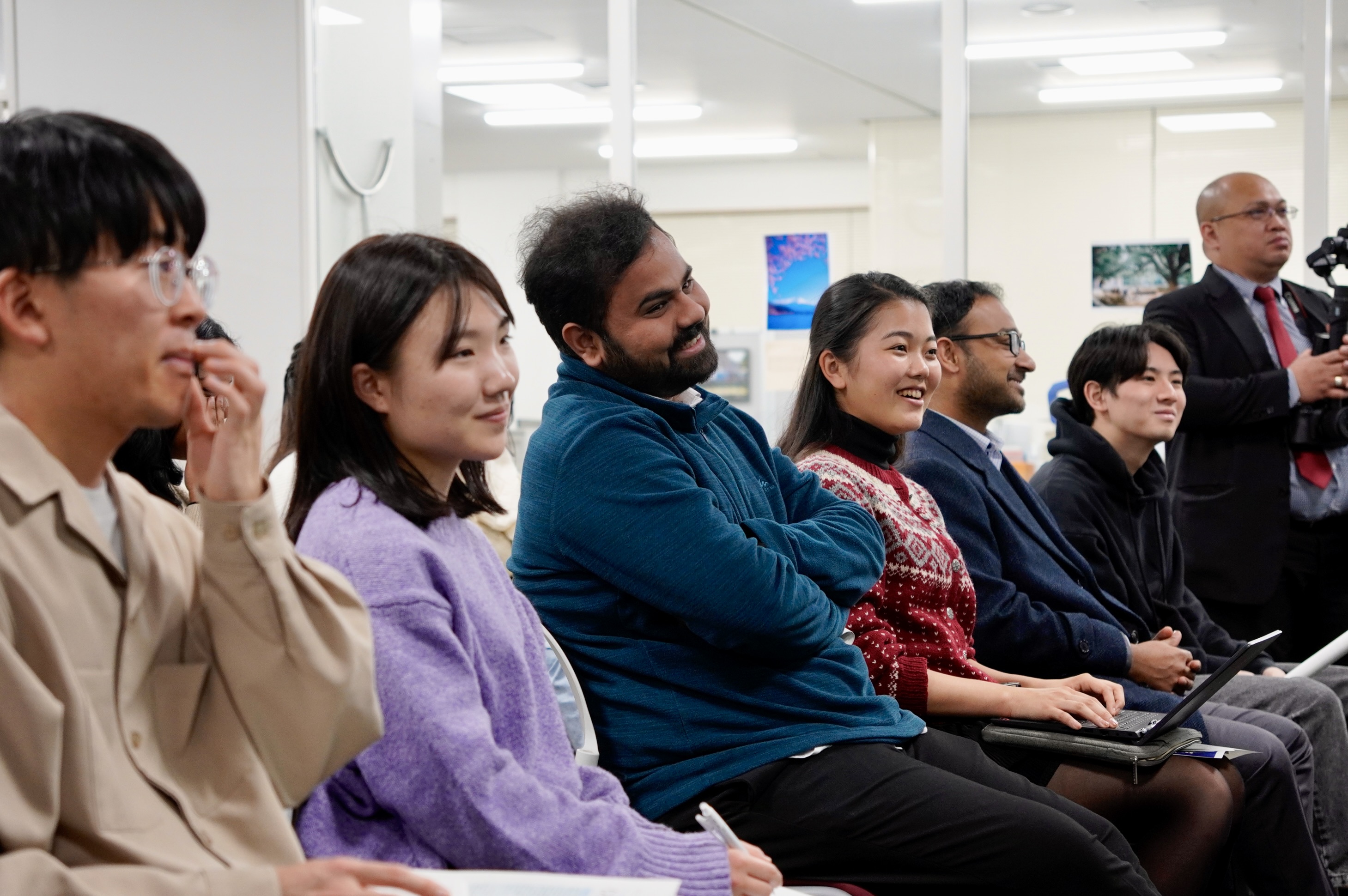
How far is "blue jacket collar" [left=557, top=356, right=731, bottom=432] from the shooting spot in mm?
1917

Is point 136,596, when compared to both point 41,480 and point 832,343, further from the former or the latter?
point 832,343

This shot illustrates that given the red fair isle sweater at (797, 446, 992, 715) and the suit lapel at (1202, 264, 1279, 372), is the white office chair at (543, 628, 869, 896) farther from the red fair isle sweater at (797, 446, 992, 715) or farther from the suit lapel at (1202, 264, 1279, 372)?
the suit lapel at (1202, 264, 1279, 372)

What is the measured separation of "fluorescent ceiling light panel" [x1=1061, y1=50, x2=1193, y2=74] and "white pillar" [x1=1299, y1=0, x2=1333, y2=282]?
0.41 m

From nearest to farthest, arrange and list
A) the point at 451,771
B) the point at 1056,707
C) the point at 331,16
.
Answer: the point at 451,771 < the point at 1056,707 < the point at 331,16

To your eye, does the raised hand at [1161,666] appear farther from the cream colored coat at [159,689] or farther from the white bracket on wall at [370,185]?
the white bracket on wall at [370,185]

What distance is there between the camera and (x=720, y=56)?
5.25 m

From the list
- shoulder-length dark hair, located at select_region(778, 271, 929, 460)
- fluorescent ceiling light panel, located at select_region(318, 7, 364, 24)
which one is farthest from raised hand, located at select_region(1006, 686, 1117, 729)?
fluorescent ceiling light panel, located at select_region(318, 7, 364, 24)

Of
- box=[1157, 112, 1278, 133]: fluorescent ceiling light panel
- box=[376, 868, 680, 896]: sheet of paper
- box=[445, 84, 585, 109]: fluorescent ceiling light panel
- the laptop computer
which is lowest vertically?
the laptop computer

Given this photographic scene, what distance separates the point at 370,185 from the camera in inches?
202

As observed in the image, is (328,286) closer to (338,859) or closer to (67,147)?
(67,147)

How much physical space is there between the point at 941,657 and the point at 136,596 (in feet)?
5.13

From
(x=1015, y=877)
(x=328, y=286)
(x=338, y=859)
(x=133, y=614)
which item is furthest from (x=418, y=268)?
(x=1015, y=877)

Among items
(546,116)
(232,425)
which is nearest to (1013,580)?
(232,425)

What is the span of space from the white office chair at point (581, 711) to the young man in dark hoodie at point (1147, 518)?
1.60 metres
